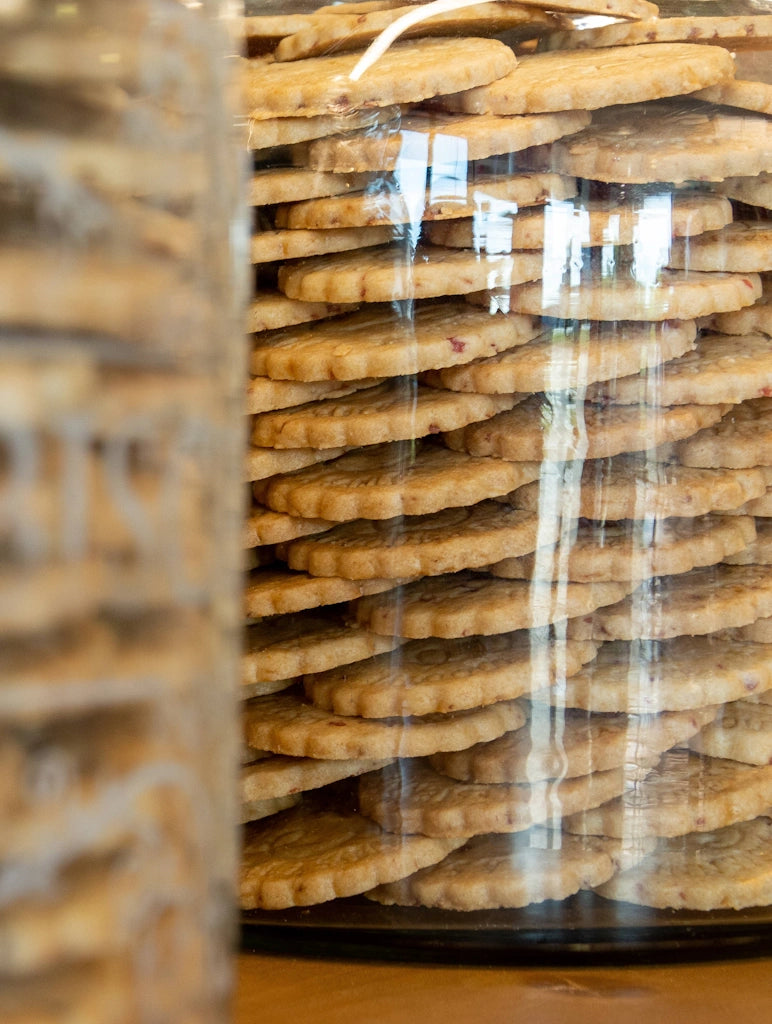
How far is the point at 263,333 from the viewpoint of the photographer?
0.57 m

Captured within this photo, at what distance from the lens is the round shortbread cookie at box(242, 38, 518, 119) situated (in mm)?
512

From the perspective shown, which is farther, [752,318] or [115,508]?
[752,318]

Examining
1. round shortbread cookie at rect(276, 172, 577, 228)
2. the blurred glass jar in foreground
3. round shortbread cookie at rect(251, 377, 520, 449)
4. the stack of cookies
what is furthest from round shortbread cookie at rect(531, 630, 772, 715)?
the blurred glass jar in foreground

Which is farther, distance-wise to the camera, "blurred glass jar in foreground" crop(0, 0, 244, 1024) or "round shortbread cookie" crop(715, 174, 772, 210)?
"round shortbread cookie" crop(715, 174, 772, 210)

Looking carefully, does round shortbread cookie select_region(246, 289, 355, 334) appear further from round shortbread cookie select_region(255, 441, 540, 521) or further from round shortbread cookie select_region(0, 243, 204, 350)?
round shortbread cookie select_region(0, 243, 204, 350)

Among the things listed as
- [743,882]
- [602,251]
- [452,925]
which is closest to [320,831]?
[452,925]

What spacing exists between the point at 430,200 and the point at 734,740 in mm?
291

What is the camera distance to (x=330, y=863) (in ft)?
1.81

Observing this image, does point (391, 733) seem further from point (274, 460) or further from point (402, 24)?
point (402, 24)

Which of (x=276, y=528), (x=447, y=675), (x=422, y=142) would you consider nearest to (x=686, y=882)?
(x=447, y=675)

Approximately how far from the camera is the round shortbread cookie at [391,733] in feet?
1.76

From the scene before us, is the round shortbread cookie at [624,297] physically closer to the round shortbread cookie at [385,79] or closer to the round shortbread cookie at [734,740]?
the round shortbread cookie at [385,79]

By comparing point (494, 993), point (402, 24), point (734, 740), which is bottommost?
point (494, 993)

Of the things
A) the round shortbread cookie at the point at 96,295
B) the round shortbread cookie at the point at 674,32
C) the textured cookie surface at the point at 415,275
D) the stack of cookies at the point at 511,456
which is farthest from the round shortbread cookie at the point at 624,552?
the round shortbread cookie at the point at 96,295
